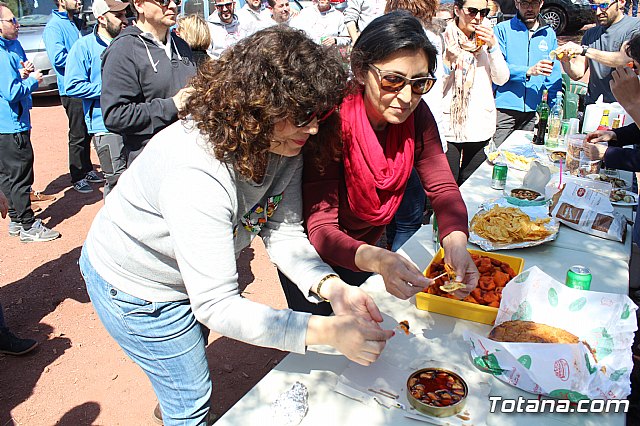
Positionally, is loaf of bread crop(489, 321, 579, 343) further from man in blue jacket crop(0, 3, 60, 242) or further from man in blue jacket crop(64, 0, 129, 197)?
man in blue jacket crop(0, 3, 60, 242)

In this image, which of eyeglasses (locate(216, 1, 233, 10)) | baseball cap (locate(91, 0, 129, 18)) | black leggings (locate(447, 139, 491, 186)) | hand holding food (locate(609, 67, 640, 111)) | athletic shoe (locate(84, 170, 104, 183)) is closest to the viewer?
hand holding food (locate(609, 67, 640, 111))

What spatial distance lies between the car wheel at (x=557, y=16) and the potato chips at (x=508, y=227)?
482 inches

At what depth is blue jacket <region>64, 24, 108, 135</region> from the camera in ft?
14.3

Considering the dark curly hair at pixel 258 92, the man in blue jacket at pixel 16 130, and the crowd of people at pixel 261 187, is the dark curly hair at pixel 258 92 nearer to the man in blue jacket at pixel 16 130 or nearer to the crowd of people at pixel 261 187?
the crowd of people at pixel 261 187

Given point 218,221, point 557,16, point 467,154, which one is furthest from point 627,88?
point 557,16

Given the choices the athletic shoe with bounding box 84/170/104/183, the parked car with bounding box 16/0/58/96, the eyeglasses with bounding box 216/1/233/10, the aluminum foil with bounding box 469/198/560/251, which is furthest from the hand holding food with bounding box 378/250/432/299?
the parked car with bounding box 16/0/58/96

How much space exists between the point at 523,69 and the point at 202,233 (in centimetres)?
396

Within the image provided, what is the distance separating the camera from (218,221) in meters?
1.31

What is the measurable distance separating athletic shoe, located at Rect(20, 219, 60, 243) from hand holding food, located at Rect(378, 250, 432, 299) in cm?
388

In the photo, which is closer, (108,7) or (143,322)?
(143,322)

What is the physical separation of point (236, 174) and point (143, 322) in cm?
59

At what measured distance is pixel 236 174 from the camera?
1401mm

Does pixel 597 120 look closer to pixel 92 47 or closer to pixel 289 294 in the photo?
pixel 289 294

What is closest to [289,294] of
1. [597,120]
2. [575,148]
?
[575,148]
